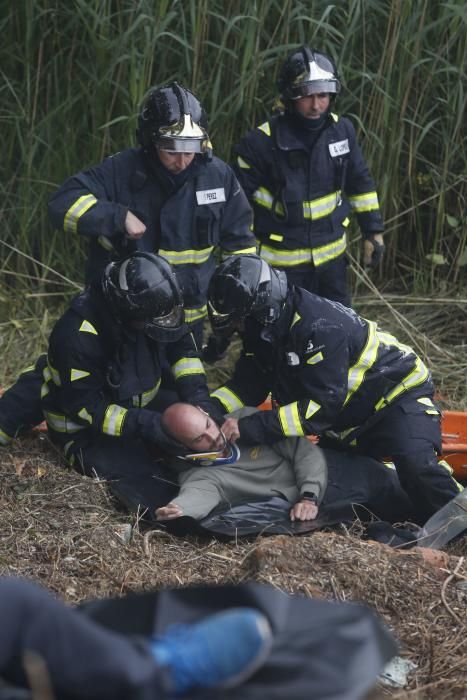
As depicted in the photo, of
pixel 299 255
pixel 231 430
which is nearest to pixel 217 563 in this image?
pixel 231 430

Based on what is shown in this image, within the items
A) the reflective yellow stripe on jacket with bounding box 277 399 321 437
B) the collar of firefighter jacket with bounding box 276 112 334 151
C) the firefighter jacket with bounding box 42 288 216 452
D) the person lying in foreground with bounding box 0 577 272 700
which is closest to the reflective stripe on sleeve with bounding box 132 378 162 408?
the firefighter jacket with bounding box 42 288 216 452

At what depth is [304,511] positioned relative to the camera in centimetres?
480

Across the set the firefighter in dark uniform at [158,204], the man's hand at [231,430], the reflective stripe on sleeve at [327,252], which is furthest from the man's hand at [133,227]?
the reflective stripe on sleeve at [327,252]

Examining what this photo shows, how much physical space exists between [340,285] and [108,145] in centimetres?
169

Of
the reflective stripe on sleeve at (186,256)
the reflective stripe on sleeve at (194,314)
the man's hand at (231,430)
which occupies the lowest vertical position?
the man's hand at (231,430)

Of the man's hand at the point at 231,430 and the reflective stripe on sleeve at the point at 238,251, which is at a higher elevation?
the reflective stripe on sleeve at the point at 238,251

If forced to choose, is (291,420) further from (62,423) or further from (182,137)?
(182,137)

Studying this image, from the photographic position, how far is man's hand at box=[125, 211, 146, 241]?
5.20 m

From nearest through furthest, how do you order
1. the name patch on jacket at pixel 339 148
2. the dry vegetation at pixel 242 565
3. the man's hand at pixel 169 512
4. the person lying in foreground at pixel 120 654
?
the person lying in foreground at pixel 120 654 < the dry vegetation at pixel 242 565 < the man's hand at pixel 169 512 < the name patch on jacket at pixel 339 148

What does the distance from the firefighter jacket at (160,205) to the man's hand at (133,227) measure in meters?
0.09

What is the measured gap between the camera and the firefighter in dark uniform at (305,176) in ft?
19.4

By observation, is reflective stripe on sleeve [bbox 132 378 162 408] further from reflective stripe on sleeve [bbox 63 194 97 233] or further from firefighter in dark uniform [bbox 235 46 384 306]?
firefighter in dark uniform [bbox 235 46 384 306]

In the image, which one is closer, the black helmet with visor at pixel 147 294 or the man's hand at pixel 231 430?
the black helmet with visor at pixel 147 294

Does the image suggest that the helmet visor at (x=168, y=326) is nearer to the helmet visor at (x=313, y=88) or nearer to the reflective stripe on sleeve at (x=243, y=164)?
the reflective stripe on sleeve at (x=243, y=164)
